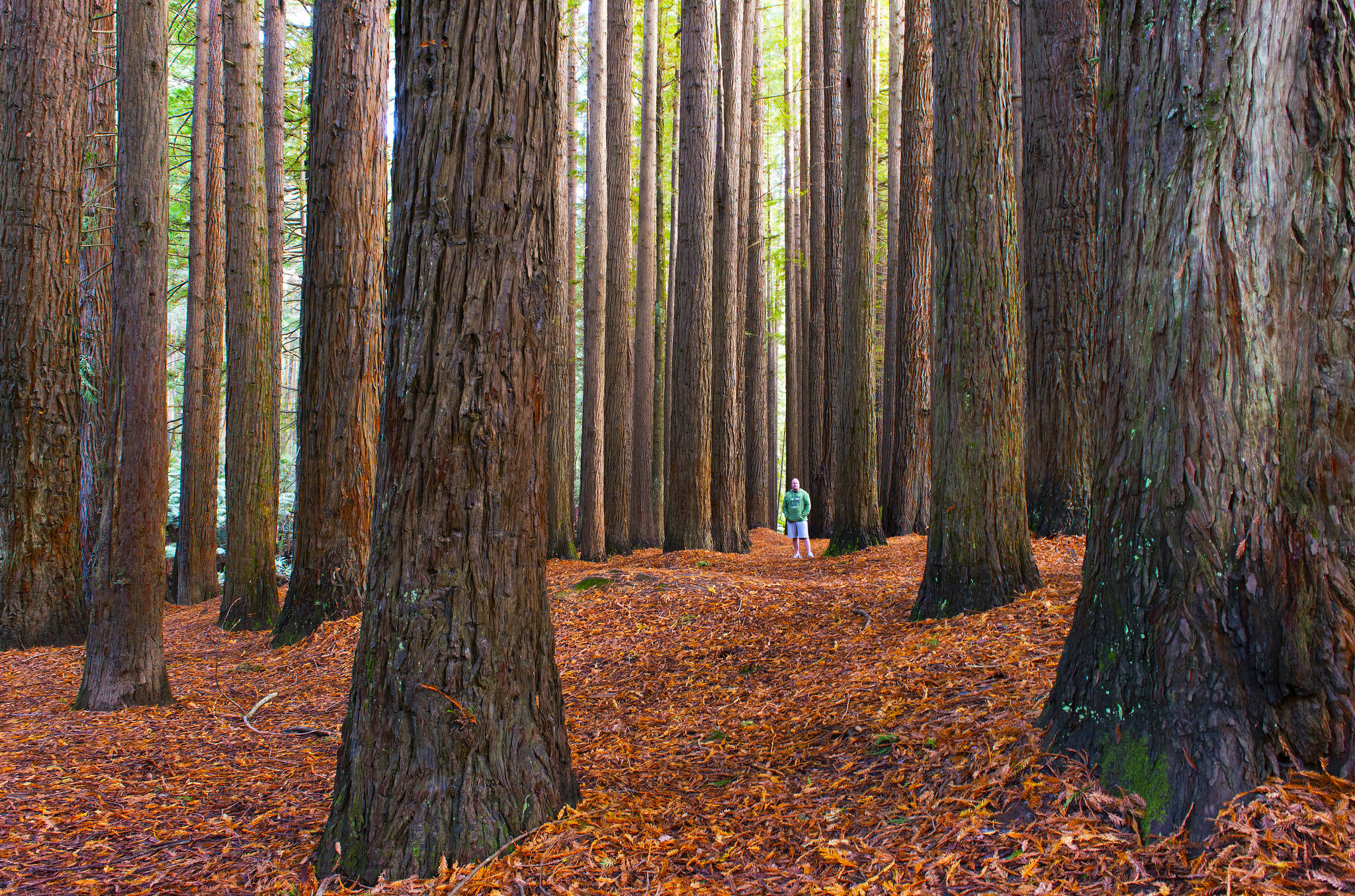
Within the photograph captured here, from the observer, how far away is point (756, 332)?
17078 millimetres

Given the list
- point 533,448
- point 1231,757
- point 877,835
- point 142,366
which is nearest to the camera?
point 1231,757

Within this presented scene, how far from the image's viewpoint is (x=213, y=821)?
347 cm

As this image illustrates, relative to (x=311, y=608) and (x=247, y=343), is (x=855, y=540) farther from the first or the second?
(x=247, y=343)

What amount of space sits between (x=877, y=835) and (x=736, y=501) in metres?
9.30

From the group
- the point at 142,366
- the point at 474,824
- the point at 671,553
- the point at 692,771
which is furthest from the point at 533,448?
the point at 671,553

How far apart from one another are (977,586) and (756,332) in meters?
12.1

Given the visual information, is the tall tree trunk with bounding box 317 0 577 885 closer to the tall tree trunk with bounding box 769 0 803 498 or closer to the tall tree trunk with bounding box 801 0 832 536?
the tall tree trunk with bounding box 801 0 832 536

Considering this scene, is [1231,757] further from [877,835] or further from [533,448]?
[533,448]

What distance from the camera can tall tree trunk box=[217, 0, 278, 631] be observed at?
855cm

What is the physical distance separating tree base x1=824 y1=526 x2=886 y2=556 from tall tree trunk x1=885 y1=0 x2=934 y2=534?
786mm

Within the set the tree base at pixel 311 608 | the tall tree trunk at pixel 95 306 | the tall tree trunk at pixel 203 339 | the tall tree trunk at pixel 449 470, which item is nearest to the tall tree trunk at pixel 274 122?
the tall tree trunk at pixel 203 339

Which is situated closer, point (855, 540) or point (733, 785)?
point (733, 785)

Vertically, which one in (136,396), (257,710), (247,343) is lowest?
(257,710)

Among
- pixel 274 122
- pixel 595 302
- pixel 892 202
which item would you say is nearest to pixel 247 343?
pixel 274 122
